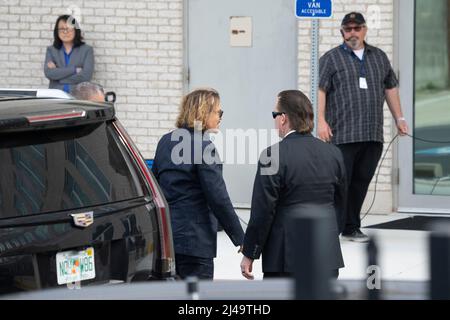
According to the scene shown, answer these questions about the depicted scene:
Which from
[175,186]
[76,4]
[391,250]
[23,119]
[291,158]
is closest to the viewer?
[23,119]

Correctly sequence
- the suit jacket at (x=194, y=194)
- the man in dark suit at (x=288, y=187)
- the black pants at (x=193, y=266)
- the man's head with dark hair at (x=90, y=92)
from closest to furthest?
the man in dark suit at (x=288, y=187), the suit jacket at (x=194, y=194), the black pants at (x=193, y=266), the man's head with dark hair at (x=90, y=92)

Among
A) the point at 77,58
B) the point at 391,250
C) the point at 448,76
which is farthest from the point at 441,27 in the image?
the point at 77,58

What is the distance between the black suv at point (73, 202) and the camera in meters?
4.48

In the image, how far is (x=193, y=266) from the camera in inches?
253

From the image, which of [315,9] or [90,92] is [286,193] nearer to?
[90,92]

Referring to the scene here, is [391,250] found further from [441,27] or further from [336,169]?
[336,169]

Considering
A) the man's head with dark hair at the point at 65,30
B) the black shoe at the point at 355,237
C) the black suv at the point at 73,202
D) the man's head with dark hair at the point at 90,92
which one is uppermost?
the man's head with dark hair at the point at 65,30

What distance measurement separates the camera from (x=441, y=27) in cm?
1142

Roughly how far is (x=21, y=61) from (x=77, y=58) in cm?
91

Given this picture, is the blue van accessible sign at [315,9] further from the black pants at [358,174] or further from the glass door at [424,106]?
the glass door at [424,106]

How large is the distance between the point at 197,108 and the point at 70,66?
18.8 feet

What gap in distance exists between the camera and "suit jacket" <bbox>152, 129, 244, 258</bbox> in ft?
20.7

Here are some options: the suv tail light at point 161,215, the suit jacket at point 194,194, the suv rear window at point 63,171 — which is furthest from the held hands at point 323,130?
the suv rear window at point 63,171

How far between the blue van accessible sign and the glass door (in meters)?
2.93
